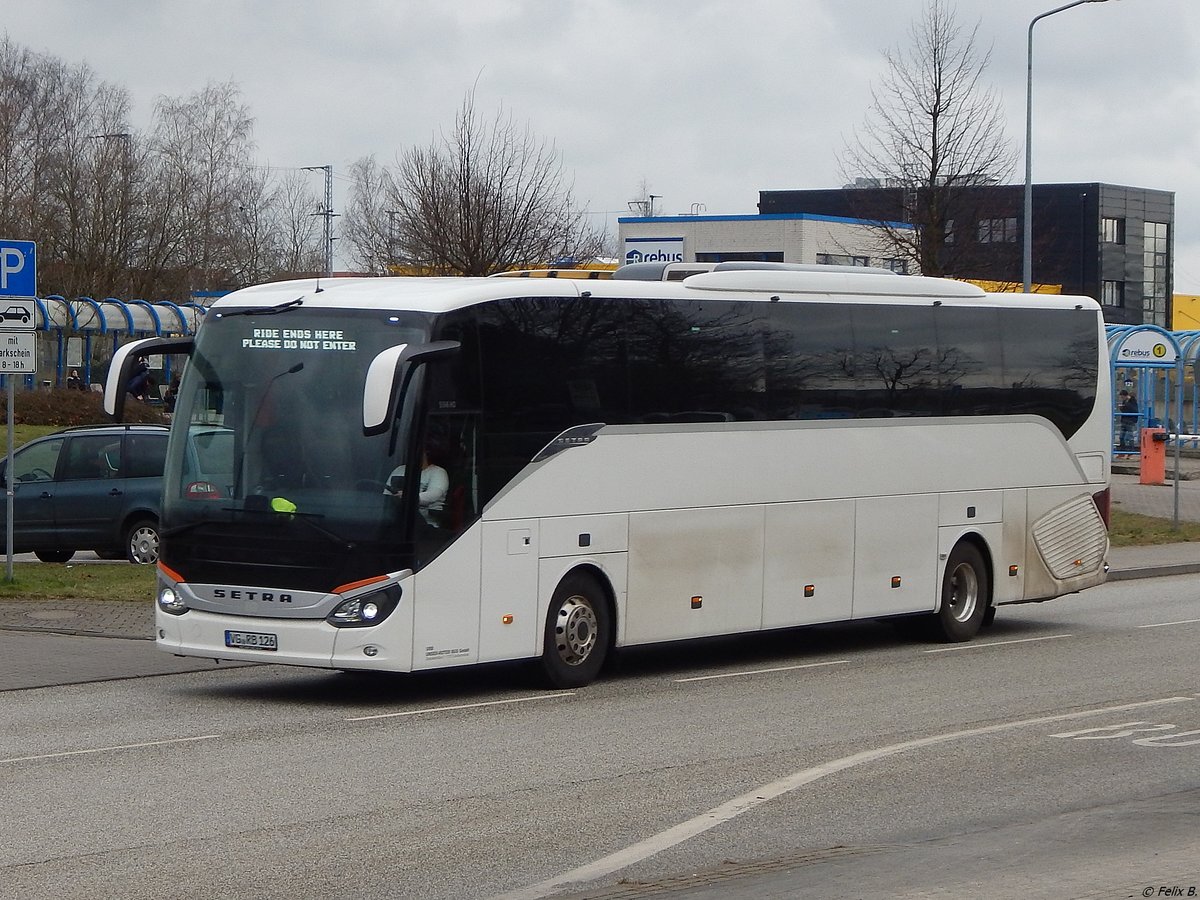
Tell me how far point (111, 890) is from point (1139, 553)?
2161cm

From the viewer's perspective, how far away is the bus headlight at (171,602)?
12516 mm

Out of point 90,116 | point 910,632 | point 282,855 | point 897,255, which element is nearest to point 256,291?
point 282,855

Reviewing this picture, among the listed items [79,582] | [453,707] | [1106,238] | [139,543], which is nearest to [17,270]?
[79,582]

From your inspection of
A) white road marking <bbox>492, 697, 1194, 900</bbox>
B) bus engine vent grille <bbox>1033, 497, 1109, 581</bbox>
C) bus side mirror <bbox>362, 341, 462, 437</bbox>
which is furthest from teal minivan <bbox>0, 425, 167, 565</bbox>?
white road marking <bbox>492, 697, 1194, 900</bbox>

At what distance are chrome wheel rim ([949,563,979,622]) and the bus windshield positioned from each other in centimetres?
680

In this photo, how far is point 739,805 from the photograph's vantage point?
8.96 metres

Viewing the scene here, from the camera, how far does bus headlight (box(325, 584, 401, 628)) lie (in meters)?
11.9

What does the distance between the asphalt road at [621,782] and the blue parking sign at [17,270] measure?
6.24m

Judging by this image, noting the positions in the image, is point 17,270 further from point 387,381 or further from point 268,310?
point 387,381

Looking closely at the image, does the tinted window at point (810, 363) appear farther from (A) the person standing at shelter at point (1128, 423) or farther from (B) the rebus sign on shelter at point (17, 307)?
(A) the person standing at shelter at point (1128, 423)

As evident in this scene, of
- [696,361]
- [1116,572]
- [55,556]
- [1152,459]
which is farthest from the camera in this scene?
[1152,459]

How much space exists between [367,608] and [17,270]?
28.2 ft

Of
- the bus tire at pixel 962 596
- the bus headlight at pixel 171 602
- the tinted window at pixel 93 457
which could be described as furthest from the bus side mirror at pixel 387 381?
the tinted window at pixel 93 457

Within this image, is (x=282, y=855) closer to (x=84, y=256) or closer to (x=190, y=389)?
(x=190, y=389)
